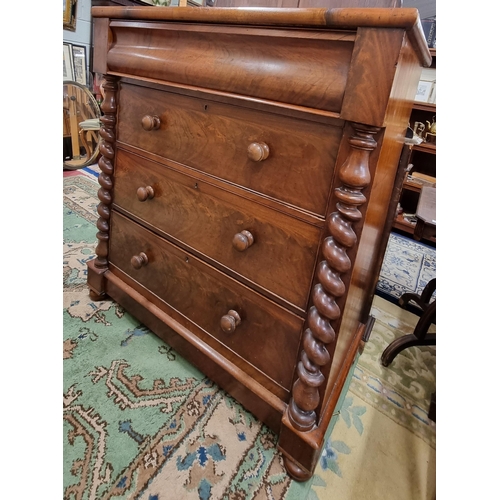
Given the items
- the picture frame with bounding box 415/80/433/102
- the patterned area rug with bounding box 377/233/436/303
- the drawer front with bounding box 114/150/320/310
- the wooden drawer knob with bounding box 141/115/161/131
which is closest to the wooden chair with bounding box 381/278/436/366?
the patterned area rug with bounding box 377/233/436/303

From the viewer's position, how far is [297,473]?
835 mm

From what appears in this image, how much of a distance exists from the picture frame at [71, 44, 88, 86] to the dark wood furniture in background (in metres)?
2.05

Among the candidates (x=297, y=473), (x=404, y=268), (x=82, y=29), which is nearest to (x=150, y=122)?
(x=297, y=473)

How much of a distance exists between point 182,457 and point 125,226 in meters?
0.72

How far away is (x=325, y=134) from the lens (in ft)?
2.19

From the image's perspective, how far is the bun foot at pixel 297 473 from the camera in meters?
0.83

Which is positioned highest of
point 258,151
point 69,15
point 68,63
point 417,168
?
point 69,15

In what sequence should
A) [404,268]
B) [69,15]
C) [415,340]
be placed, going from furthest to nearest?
1. [69,15]
2. [404,268]
3. [415,340]

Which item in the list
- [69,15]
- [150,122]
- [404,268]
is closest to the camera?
[150,122]

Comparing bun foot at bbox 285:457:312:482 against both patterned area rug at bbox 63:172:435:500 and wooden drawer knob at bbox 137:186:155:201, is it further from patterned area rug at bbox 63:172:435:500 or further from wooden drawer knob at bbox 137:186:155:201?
wooden drawer knob at bbox 137:186:155:201

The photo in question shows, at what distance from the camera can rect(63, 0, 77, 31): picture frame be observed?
2.45m

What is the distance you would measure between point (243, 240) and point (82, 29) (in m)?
2.80

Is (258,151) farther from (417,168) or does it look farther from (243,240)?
(417,168)
